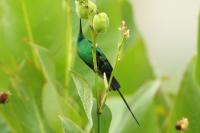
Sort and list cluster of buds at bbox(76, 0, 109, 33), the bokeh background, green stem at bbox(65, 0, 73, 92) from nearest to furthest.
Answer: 1. cluster of buds at bbox(76, 0, 109, 33)
2. green stem at bbox(65, 0, 73, 92)
3. the bokeh background

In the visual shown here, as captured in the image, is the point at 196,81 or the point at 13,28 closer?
the point at 196,81

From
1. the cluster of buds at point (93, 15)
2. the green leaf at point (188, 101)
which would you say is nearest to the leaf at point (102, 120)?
the cluster of buds at point (93, 15)

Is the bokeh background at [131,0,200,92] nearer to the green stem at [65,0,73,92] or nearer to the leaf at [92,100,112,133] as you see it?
the green stem at [65,0,73,92]

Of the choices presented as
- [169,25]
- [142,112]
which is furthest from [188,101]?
[169,25]

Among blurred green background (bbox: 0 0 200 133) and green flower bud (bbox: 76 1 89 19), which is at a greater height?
green flower bud (bbox: 76 1 89 19)

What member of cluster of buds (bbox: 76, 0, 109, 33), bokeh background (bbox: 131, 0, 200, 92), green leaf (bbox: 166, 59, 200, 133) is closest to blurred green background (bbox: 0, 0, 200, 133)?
green leaf (bbox: 166, 59, 200, 133)

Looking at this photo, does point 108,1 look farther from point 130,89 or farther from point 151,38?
point 151,38

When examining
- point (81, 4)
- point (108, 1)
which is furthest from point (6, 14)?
point (81, 4)

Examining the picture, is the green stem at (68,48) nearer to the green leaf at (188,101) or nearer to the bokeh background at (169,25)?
the green leaf at (188,101)
